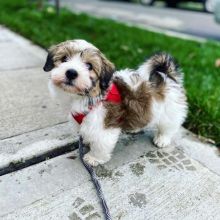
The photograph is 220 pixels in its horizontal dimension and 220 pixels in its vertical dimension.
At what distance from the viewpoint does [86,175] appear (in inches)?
118

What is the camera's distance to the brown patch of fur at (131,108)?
3.00 meters

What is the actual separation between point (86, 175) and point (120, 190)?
1.07 feet

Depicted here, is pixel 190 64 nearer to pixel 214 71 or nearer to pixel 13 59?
pixel 214 71

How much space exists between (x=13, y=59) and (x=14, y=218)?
3.33 meters

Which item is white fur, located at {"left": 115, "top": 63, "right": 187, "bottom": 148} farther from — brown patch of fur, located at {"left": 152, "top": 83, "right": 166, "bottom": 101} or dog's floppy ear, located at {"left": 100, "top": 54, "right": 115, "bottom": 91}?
dog's floppy ear, located at {"left": 100, "top": 54, "right": 115, "bottom": 91}

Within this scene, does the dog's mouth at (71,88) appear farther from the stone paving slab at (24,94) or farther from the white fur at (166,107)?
the stone paving slab at (24,94)

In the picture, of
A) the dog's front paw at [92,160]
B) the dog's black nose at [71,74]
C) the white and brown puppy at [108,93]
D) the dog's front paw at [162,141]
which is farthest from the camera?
the dog's front paw at [162,141]

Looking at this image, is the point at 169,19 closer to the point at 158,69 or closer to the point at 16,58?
the point at 16,58

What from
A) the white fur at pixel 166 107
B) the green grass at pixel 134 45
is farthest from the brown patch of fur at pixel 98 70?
the green grass at pixel 134 45

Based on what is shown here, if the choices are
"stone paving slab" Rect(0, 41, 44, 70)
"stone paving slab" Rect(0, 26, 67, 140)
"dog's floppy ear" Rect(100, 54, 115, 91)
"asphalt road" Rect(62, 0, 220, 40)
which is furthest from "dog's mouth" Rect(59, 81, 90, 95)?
"asphalt road" Rect(62, 0, 220, 40)

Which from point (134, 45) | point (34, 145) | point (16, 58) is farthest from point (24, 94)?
point (134, 45)

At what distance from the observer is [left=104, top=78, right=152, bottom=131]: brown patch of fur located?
2996 mm

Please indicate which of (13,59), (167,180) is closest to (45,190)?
(167,180)

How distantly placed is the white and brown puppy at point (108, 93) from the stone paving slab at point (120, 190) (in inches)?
8.9
